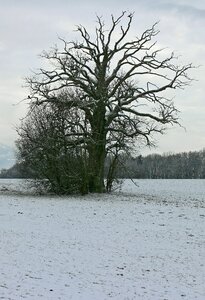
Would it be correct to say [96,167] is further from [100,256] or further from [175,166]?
[175,166]

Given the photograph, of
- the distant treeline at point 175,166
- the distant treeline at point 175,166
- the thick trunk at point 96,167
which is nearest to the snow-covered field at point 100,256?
the thick trunk at point 96,167

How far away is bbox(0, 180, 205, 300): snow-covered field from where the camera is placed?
27.5ft

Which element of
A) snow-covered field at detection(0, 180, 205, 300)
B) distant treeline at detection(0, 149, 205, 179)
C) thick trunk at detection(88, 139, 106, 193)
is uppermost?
distant treeline at detection(0, 149, 205, 179)

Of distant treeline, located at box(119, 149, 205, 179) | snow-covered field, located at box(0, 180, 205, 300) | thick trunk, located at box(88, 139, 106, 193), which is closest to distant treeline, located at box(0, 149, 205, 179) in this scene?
distant treeline, located at box(119, 149, 205, 179)

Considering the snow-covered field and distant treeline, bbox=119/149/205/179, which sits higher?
distant treeline, bbox=119/149/205/179

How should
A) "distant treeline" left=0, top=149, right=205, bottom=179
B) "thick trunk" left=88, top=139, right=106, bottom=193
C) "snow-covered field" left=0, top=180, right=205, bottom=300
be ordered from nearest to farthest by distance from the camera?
"snow-covered field" left=0, top=180, right=205, bottom=300 → "thick trunk" left=88, top=139, right=106, bottom=193 → "distant treeline" left=0, top=149, right=205, bottom=179

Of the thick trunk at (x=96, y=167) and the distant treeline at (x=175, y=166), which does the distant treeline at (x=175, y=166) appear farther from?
the thick trunk at (x=96, y=167)

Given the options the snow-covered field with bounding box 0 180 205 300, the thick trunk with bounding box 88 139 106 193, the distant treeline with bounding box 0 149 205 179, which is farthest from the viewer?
the distant treeline with bounding box 0 149 205 179

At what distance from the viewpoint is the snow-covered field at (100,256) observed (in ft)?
27.5

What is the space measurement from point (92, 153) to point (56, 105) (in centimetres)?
392

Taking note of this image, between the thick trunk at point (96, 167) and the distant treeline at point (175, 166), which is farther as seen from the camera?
the distant treeline at point (175, 166)

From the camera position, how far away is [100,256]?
36.4ft

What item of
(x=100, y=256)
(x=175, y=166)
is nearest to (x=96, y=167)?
(x=100, y=256)

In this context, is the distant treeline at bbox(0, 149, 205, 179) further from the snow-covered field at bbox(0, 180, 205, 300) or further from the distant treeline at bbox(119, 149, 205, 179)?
the snow-covered field at bbox(0, 180, 205, 300)
